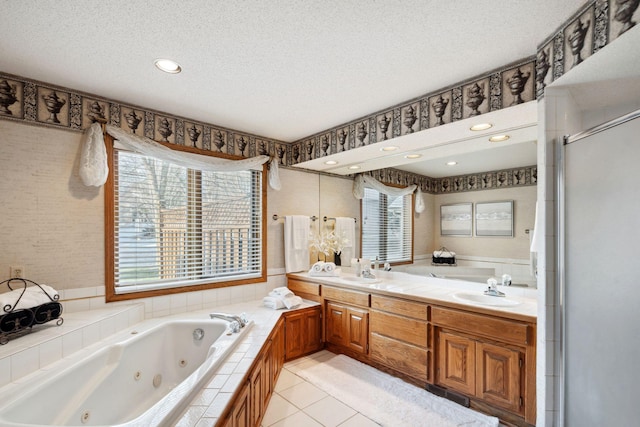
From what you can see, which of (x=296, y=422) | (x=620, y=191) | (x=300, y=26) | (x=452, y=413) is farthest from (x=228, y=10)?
(x=452, y=413)

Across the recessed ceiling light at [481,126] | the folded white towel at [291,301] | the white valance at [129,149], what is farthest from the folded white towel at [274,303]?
the recessed ceiling light at [481,126]

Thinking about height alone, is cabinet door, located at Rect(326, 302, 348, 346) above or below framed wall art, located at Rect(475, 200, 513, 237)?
below

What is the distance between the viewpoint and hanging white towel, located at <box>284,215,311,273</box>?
372 centimetres

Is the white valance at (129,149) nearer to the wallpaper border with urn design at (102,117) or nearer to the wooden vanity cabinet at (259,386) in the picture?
→ the wallpaper border with urn design at (102,117)

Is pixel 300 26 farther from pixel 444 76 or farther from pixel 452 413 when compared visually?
pixel 452 413

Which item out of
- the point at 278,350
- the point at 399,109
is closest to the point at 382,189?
the point at 399,109

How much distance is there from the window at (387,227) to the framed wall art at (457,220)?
382mm

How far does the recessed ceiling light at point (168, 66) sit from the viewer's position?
6.46ft

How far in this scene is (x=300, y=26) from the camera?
162 cm

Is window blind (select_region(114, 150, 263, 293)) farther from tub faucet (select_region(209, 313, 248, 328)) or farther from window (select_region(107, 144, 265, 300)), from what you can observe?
tub faucet (select_region(209, 313, 248, 328))

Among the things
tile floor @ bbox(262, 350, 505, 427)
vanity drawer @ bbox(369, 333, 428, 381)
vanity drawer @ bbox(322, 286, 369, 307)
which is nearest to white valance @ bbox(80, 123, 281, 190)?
vanity drawer @ bbox(322, 286, 369, 307)

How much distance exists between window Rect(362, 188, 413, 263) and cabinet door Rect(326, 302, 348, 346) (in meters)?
0.77

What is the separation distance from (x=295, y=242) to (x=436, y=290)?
1.73m

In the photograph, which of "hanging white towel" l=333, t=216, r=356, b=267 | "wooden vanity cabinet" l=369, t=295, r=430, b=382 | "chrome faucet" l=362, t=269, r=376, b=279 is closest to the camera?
"wooden vanity cabinet" l=369, t=295, r=430, b=382
